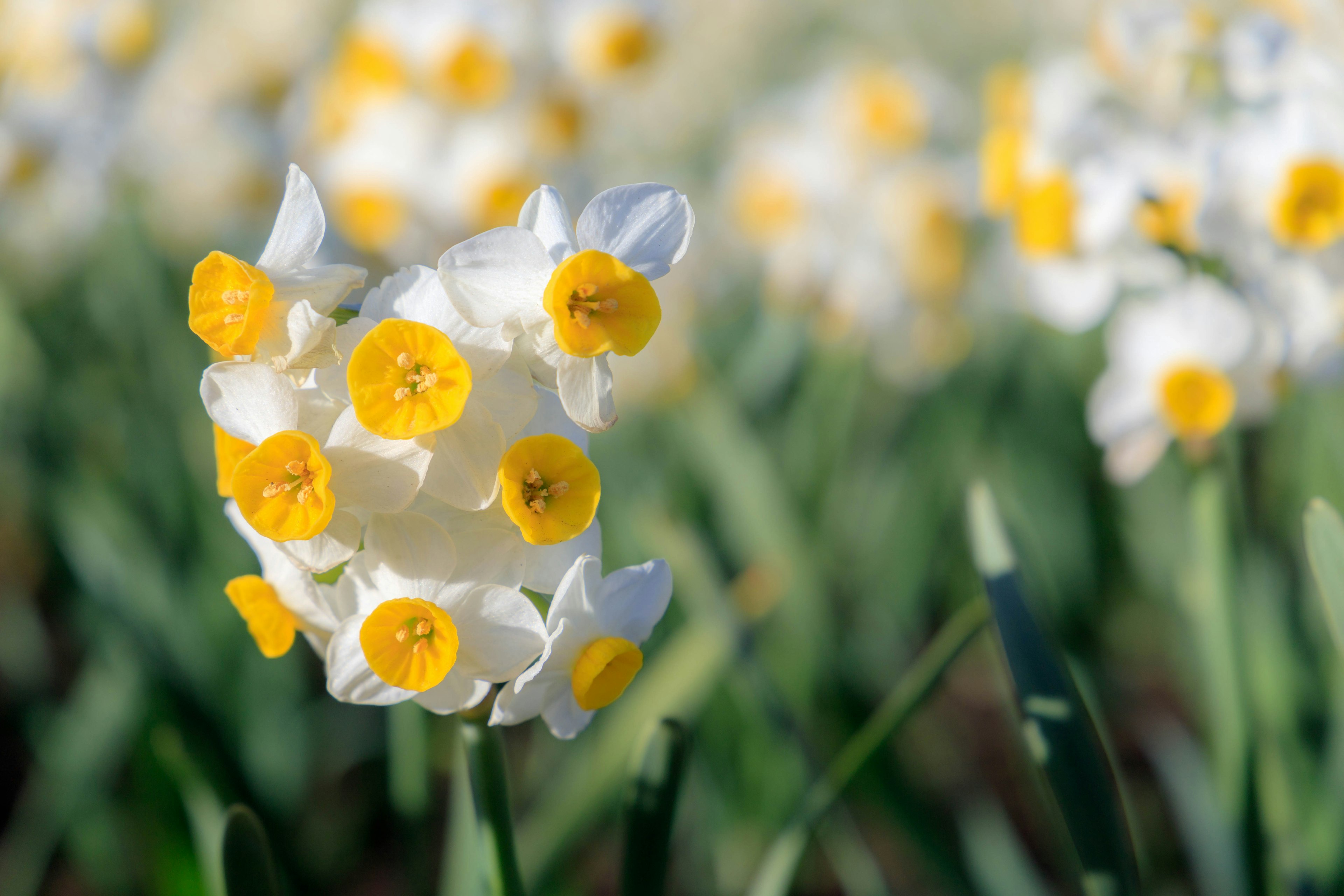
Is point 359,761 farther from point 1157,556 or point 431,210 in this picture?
point 1157,556

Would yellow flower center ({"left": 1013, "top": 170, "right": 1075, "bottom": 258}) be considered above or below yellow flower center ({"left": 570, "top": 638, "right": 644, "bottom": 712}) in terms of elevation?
above

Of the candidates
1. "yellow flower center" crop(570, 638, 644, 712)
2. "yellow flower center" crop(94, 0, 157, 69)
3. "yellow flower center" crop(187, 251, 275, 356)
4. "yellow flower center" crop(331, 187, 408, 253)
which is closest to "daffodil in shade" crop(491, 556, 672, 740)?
"yellow flower center" crop(570, 638, 644, 712)

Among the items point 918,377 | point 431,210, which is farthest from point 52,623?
point 918,377

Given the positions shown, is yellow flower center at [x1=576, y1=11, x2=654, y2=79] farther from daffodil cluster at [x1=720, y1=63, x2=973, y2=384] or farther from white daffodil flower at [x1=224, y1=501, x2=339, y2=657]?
white daffodil flower at [x1=224, y1=501, x2=339, y2=657]

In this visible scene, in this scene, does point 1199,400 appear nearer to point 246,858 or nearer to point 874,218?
point 246,858

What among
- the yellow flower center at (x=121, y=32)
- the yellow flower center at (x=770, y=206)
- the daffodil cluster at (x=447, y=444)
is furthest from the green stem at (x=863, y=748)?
the yellow flower center at (x=121, y=32)

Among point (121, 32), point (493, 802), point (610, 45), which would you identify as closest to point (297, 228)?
point (493, 802)
